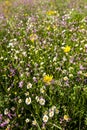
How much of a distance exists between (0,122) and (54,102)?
2.01 ft

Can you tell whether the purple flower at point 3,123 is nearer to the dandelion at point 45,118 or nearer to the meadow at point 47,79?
the meadow at point 47,79

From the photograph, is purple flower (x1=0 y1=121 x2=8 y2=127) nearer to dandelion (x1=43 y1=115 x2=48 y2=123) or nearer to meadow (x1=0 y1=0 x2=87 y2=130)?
meadow (x1=0 y1=0 x2=87 y2=130)

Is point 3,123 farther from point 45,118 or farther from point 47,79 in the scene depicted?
point 47,79

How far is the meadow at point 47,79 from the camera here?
118 inches

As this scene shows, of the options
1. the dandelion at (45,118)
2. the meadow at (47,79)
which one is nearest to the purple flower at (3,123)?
the meadow at (47,79)

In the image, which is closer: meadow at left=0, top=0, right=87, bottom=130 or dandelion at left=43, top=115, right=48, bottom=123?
dandelion at left=43, top=115, right=48, bottom=123

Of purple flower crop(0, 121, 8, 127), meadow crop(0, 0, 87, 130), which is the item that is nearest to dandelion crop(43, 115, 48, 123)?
meadow crop(0, 0, 87, 130)

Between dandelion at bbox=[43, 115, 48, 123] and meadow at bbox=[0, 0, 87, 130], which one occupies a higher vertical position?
meadow at bbox=[0, 0, 87, 130]

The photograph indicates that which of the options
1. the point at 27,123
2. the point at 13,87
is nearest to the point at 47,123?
the point at 27,123

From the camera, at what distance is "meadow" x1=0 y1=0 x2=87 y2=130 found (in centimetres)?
301

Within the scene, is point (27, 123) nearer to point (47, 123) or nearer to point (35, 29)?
point (47, 123)

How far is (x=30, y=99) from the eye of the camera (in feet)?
10.4

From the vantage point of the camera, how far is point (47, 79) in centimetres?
297

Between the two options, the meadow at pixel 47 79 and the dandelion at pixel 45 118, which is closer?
the dandelion at pixel 45 118
